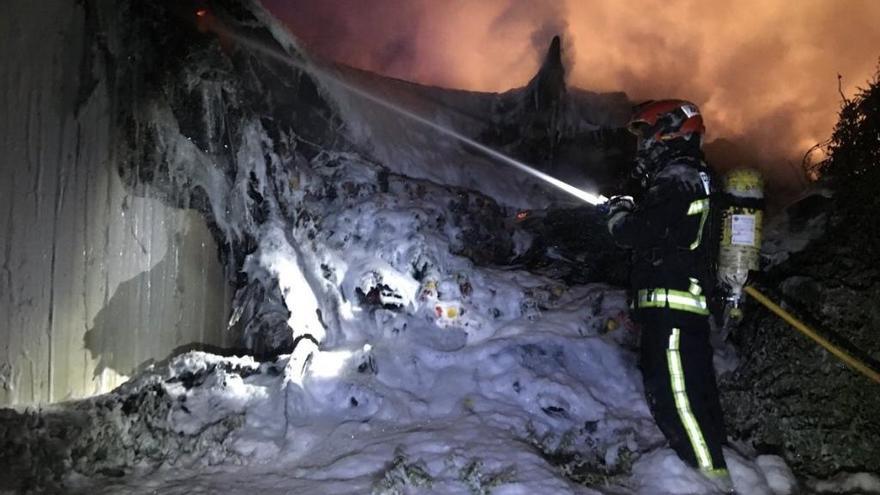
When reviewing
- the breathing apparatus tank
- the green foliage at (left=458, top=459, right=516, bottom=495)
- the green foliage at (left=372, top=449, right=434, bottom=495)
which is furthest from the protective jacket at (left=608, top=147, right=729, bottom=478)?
the green foliage at (left=372, top=449, right=434, bottom=495)

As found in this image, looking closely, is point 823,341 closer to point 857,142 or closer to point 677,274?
point 677,274

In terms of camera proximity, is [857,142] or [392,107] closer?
[857,142]

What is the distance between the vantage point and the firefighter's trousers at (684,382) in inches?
154

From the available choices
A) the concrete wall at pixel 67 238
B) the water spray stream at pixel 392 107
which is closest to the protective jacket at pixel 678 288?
the water spray stream at pixel 392 107

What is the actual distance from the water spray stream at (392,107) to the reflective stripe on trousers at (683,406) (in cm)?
131

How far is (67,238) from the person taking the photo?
4461 mm

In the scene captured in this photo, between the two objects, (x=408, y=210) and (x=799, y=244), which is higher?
(x=408, y=210)

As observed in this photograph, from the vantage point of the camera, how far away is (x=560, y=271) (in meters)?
7.84

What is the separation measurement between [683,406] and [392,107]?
7585mm

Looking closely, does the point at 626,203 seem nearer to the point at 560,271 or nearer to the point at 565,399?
the point at 565,399

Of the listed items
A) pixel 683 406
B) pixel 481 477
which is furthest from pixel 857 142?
pixel 481 477

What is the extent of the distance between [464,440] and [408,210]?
377 centimetres

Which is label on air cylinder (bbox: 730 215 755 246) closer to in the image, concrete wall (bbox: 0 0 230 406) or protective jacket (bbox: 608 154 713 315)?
protective jacket (bbox: 608 154 713 315)

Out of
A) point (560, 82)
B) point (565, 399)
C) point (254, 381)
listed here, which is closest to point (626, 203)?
point (565, 399)
